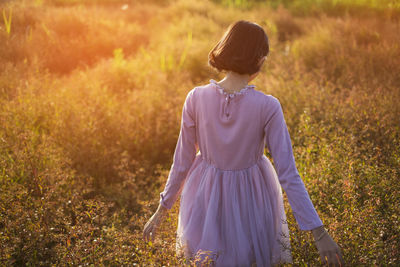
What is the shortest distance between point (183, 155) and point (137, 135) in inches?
88.2

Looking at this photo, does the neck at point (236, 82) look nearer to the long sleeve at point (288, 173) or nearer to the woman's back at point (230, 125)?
the woman's back at point (230, 125)

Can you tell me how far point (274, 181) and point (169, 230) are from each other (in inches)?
36.2

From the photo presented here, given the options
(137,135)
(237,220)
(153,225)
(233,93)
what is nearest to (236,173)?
(237,220)

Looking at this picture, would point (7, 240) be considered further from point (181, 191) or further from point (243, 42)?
point (243, 42)

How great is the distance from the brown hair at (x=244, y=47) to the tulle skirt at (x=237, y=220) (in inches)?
21.6

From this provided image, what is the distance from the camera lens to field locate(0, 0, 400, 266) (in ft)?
6.38

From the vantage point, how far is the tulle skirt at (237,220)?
5.49 ft

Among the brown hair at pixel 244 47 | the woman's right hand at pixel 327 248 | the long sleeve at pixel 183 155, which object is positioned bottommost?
the woman's right hand at pixel 327 248

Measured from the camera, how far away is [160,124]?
402 cm

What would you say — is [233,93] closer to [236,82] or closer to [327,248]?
[236,82]

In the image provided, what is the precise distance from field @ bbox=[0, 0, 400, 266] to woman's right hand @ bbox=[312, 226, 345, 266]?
20 cm

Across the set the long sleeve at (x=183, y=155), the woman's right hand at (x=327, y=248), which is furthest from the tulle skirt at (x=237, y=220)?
the woman's right hand at (x=327, y=248)

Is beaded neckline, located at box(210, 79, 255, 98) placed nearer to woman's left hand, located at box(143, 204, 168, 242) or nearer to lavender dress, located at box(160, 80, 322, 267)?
lavender dress, located at box(160, 80, 322, 267)

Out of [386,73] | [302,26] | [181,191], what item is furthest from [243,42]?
[302,26]
